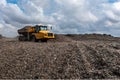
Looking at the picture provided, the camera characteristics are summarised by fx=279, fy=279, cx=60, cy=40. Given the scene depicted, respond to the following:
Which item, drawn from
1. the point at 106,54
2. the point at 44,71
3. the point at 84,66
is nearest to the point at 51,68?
the point at 44,71

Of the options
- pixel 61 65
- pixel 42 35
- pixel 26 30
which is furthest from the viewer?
pixel 26 30

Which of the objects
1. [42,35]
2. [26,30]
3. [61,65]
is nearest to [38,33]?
[42,35]

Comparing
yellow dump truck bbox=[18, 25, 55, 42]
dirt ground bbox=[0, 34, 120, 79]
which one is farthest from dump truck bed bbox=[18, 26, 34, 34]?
dirt ground bbox=[0, 34, 120, 79]

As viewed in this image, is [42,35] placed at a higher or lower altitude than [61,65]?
higher

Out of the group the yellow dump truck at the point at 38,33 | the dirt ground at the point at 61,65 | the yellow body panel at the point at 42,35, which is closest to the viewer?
the dirt ground at the point at 61,65

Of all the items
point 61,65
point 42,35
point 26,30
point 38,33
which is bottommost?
point 61,65

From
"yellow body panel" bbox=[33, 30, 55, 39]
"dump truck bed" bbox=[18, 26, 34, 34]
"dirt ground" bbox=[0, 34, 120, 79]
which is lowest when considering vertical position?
"dirt ground" bbox=[0, 34, 120, 79]

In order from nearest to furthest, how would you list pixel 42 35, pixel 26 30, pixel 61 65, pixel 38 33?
pixel 61 65 < pixel 42 35 < pixel 38 33 < pixel 26 30

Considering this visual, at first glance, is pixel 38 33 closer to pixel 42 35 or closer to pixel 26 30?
pixel 42 35

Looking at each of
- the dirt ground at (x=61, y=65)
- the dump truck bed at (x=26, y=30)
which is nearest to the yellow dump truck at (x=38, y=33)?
the dump truck bed at (x=26, y=30)

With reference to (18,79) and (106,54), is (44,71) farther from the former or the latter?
(106,54)

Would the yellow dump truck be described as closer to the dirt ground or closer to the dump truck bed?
the dump truck bed

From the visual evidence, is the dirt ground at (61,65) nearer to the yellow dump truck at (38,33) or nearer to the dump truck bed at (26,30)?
the yellow dump truck at (38,33)

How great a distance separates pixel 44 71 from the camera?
47.3 ft
